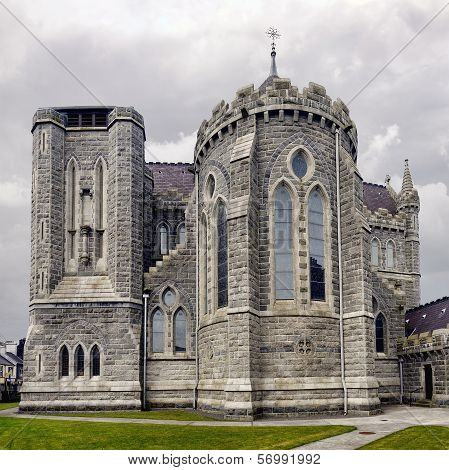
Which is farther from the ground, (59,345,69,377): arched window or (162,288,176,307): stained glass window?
(162,288,176,307): stained glass window

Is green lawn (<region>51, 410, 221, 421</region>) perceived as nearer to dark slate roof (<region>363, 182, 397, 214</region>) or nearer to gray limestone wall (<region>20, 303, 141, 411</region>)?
gray limestone wall (<region>20, 303, 141, 411</region>)

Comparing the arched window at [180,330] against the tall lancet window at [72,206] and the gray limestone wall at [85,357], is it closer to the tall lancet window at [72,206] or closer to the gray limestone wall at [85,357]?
the gray limestone wall at [85,357]

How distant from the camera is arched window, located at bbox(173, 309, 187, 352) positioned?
Result: 104ft

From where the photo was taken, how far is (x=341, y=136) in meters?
28.3

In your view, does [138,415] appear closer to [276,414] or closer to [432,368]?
[276,414]

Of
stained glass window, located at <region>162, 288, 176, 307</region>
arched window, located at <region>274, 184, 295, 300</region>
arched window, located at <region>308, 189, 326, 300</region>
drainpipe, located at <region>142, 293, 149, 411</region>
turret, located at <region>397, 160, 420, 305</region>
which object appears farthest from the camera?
turret, located at <region>397, 160, 420, 305</region>

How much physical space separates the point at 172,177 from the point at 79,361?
19330 millimetres

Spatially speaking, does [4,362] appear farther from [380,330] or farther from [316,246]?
[316,246]

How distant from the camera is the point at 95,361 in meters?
30.2

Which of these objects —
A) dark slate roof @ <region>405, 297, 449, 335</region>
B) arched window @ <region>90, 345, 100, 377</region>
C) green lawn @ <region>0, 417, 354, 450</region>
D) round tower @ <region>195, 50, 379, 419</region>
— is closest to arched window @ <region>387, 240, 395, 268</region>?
dark slate roof @ <region>405, 297, 449, 335</region>

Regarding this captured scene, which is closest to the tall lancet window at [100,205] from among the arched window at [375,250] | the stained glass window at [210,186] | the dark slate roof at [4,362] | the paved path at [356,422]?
the stained glass window at [210,186]

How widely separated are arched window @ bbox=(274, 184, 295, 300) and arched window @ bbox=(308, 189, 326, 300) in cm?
95

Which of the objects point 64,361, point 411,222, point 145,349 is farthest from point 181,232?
point 411,222
